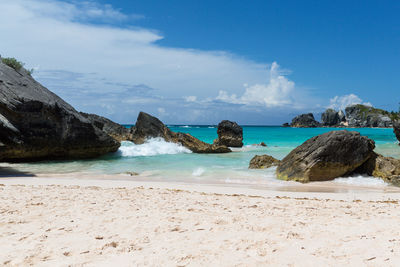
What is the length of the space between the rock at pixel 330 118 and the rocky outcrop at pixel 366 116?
618 cm

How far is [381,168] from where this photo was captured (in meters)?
12.1

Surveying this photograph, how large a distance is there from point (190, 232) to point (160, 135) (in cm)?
2149

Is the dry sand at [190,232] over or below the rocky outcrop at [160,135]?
below

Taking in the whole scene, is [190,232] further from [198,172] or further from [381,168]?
[381,168]

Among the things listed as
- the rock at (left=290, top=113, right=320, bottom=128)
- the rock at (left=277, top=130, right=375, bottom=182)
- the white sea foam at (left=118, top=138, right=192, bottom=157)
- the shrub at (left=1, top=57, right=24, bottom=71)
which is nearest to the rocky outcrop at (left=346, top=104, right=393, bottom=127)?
the rock at (left=290, top=113, right=320, bottom=128)

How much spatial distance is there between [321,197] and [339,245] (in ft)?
16.1

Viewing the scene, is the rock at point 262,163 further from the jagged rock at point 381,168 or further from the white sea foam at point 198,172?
the jagged rock at point 381,168

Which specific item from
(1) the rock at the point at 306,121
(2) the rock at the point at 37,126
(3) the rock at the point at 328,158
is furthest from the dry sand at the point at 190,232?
(1) the rock at the point at 306,121

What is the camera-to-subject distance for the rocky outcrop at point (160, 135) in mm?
25344

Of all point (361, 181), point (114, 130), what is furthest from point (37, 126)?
point (361, 181)

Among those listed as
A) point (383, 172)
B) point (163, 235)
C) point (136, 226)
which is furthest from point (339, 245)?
point (383, 172)

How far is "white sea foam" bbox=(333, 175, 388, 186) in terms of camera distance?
37.0 ft

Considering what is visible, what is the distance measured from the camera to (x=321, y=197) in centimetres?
876

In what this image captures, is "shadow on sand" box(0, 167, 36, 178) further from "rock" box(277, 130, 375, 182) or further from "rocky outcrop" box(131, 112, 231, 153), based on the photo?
"rocky outcrop" box(131, 112, 231, 153)
